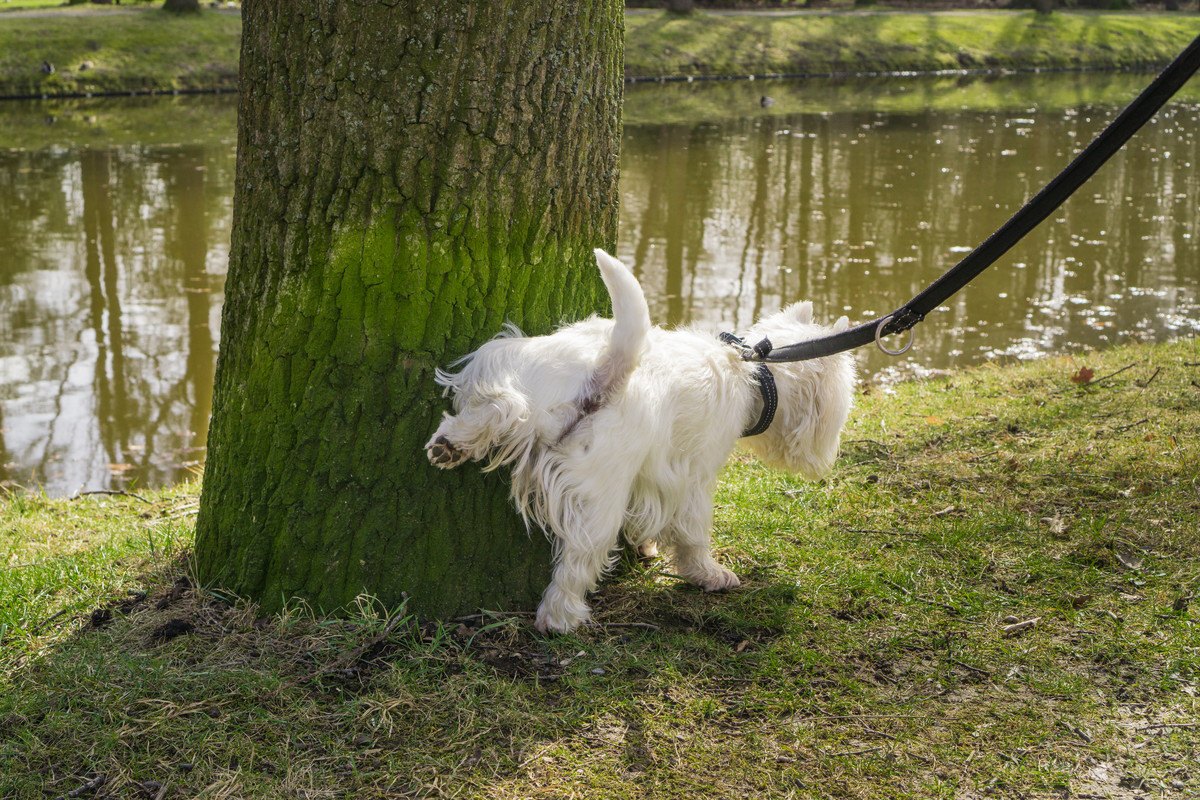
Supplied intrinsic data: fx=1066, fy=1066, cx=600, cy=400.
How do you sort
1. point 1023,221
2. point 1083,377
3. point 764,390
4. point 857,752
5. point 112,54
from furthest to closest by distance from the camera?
point 112,54 < point 1083,377 < point 764,390 < point 1023,221 < point 857,752

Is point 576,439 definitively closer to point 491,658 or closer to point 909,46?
point 491,658

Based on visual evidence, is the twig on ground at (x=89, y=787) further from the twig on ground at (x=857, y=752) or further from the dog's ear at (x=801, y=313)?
the dog's ear at (x=801, y=313)

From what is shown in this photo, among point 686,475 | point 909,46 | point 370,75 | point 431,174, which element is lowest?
point 686,475

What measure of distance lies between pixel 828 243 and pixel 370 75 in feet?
30.6

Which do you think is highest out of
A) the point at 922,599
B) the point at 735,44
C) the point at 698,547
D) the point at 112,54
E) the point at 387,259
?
the point at 735,44

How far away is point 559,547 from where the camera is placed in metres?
3.50

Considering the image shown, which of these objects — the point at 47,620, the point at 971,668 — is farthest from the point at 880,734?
the point at 47,620

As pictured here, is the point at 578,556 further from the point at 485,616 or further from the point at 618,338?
the point at 618,338

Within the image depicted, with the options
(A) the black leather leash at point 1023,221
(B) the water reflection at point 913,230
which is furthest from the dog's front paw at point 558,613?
(B) the water reflection at point 913,230

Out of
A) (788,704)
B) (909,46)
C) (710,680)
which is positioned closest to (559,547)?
(710,680)

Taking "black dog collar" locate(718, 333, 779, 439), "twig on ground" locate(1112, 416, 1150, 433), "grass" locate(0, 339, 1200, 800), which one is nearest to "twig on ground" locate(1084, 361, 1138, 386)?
"twig on ground" locate(1112, 416, 1150, 433)

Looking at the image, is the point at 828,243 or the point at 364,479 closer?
the point at 364,479

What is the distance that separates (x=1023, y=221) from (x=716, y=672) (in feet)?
5.27

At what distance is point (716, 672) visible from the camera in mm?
3230
